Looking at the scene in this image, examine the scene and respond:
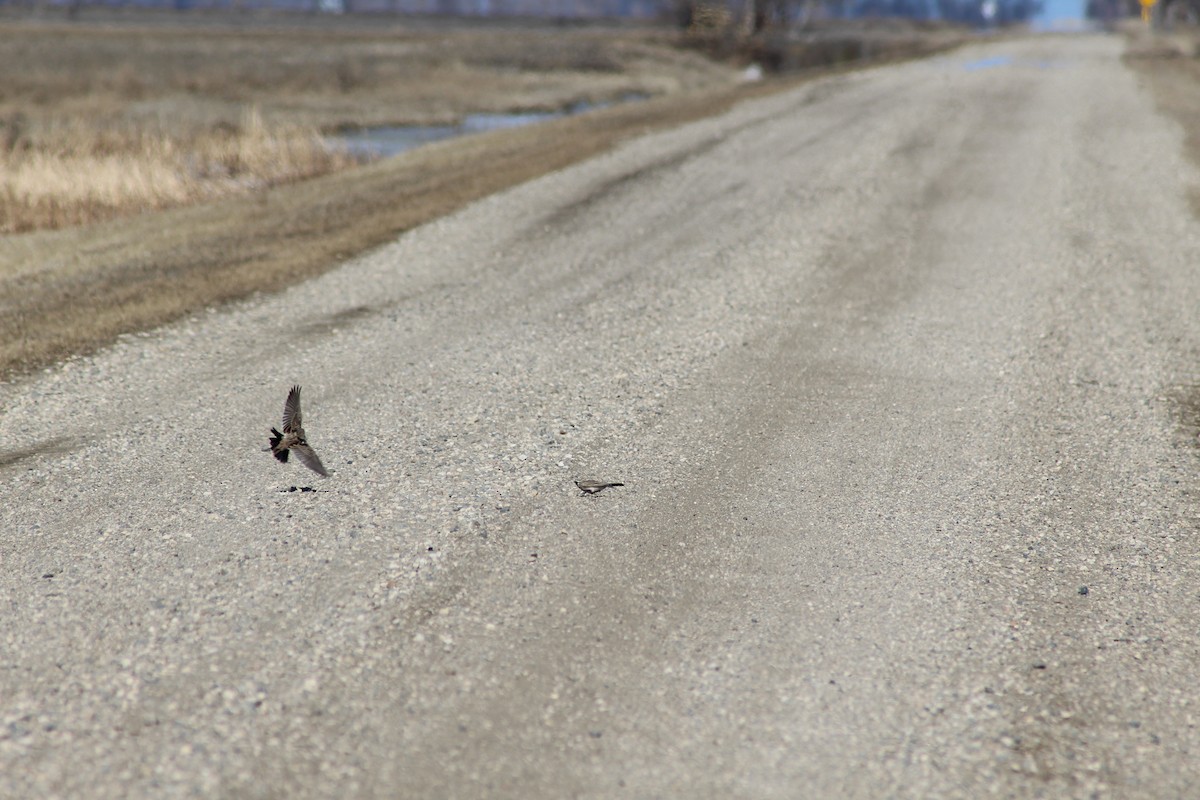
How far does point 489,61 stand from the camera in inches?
2035

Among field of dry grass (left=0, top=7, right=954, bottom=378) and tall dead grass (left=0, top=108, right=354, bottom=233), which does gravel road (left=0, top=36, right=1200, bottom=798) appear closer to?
field of dry grass (left=0, top=7, right=954, bottom=378)

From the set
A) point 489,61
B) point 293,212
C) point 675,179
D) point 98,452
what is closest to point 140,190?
point 293,212

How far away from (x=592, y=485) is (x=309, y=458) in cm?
181

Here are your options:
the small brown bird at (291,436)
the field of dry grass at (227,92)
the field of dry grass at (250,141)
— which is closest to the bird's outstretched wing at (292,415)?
the small brown bird at (291,436)

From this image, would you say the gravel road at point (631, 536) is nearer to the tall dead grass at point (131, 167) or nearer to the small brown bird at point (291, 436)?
the small brown bird at point (291, 436)

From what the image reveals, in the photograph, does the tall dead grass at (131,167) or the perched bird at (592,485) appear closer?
the perched bird at (592,485)

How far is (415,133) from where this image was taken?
30219mm

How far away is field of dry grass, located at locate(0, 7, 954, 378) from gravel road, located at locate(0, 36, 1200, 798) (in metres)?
1.29

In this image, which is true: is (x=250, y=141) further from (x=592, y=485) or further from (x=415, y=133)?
(x=592, y=485)

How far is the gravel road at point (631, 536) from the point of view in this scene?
421 cm

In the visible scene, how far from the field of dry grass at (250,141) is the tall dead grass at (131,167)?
3.2 inches

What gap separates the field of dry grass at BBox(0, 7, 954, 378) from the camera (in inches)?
430

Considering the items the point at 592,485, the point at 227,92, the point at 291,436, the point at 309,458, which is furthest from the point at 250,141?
the point at 227,92

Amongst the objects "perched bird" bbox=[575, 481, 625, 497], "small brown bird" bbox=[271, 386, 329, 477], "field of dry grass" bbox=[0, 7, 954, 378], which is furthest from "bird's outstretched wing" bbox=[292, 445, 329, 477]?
"field of dry grass" bbox=[0, 7, 954, 378]
